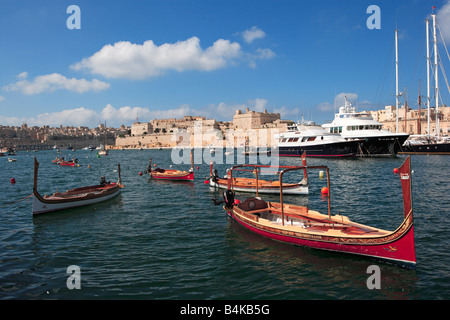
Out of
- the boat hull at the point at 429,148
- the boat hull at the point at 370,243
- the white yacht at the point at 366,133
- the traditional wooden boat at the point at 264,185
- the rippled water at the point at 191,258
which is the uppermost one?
the white yacht at the point at 366,133

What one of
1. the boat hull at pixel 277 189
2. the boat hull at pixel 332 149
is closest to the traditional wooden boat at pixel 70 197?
the boat hull at pixel 277 189

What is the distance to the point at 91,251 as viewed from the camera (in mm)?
11250

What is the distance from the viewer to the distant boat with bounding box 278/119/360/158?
159 ft

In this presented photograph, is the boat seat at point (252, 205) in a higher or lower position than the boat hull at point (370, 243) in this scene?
higher

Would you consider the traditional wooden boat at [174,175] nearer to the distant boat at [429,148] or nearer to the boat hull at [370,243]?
the boat hull at [370,243]

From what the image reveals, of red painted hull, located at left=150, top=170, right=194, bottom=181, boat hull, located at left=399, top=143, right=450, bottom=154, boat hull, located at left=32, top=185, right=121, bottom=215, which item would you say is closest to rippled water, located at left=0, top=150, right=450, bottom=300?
boat hull, located at left=32, top=185, right=121, bottom=215

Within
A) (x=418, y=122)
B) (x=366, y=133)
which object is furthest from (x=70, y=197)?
(x=418, y=122)

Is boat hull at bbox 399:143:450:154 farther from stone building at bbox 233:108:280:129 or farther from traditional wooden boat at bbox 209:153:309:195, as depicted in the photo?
stone building at bbox 233:108:280:129

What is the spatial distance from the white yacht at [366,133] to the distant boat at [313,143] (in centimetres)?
150

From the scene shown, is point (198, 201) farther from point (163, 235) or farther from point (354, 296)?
point (354, 296)

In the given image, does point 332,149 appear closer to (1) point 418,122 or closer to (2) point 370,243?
(2) point 370,243

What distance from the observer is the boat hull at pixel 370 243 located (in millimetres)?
8789

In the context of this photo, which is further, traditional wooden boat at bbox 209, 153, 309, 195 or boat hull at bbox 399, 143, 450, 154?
boat hull at bbox 399, 143, 450, 154

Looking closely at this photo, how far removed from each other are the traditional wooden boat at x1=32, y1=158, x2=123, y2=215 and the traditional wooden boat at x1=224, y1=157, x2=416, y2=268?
9.79 meters
